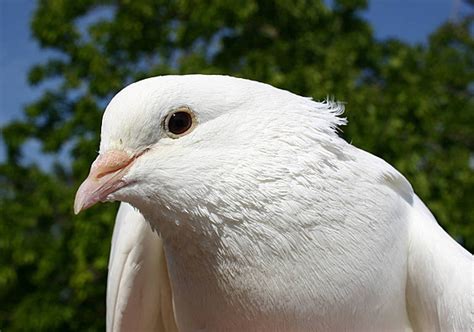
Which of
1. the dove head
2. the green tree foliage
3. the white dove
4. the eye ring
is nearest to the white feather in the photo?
the white dove

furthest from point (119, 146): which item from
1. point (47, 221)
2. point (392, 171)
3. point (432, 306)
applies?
point (47, 221)

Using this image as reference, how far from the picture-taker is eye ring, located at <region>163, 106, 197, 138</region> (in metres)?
2.01

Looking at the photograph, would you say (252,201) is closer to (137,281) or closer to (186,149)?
(186,149)

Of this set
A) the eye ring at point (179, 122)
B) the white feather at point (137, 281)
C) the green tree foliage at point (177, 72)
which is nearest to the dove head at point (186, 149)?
the eye ring at point (179, 122)

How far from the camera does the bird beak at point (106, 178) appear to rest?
1972mm

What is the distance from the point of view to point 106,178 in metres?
1.98

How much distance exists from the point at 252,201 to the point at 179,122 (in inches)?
16.0

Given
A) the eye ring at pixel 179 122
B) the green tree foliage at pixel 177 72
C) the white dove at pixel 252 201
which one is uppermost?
the green tree foliage at pixel 177 72

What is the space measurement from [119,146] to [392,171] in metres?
1.29

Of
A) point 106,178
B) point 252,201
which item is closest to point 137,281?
point 106,178

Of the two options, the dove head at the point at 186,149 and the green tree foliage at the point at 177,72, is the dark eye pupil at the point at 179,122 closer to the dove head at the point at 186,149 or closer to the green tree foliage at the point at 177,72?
the dove head at the point at 186,149

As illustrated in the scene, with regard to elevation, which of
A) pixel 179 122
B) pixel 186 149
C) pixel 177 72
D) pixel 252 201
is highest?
pixel 177 72

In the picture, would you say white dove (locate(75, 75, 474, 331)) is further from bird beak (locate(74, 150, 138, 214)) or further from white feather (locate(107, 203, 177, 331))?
white feather (locate(107, 203, 177, 331))

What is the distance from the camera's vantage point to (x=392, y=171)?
2527 mm
